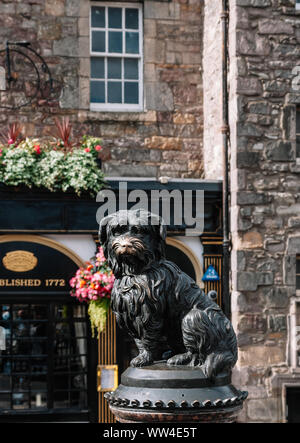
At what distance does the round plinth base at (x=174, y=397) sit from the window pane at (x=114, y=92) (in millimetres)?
8371

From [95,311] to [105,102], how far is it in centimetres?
350

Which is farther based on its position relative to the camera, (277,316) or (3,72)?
(3,72)

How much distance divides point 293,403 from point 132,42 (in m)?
6.16

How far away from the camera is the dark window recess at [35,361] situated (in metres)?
11.2

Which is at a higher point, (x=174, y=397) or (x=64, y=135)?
(x=64, y=135)

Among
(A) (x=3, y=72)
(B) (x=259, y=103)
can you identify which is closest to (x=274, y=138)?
(B) (x=259, y=103)

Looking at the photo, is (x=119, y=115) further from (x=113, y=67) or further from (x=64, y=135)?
(x=64, y=135)

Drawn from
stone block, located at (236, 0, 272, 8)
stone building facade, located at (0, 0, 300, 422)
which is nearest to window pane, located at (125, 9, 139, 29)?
stone building facade, located at (0, 0, 300, 422)

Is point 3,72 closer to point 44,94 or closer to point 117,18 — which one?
point 44,94

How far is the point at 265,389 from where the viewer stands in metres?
10.9

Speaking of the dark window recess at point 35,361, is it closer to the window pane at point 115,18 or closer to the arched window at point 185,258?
the arched window at point 185,258

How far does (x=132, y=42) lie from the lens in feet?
41.2

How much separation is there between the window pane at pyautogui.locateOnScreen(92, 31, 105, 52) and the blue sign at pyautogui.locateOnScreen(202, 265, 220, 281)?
398cm

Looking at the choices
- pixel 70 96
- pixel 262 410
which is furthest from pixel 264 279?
pixel 70 96
